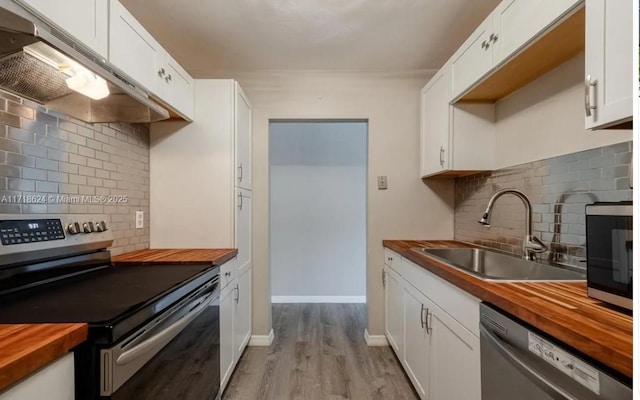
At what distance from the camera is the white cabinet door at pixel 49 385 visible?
641 mm

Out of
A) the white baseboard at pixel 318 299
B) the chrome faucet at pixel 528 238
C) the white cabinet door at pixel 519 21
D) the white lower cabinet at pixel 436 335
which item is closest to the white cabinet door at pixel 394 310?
the white lower cabinet at pixel 436 335

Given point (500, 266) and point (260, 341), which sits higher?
point (500, 266)

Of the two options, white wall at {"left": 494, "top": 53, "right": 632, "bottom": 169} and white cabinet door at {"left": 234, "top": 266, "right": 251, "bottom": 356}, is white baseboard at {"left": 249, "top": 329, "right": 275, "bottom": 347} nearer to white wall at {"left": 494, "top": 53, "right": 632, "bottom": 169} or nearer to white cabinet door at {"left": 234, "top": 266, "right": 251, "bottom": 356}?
white cabinet door at {"left": 234, "top": 266, "right": 251, "bottom": 356}

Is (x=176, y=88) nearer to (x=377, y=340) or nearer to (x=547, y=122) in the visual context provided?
(x=547, y=122)

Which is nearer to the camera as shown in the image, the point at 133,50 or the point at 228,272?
the point at 133,50

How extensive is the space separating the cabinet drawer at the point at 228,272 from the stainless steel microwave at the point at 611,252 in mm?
1648

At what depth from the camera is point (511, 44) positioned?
146 cm

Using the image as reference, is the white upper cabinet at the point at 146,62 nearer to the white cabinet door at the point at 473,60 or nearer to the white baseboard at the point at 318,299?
the white cabinet door at the point at 473,60

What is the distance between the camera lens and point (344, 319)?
3367 mm

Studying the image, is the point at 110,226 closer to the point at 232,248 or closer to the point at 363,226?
the point at 232,248

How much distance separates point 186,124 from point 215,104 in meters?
0.24

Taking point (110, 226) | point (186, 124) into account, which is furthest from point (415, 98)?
point (110, 226)

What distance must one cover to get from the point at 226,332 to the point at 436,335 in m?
1.19

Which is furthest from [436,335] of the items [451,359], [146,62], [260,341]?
[146,62]
